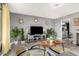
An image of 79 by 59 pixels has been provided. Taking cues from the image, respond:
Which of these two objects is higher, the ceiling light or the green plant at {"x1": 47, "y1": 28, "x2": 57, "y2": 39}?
the ceiling light

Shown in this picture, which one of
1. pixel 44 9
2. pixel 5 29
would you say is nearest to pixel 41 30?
pixel 44 9

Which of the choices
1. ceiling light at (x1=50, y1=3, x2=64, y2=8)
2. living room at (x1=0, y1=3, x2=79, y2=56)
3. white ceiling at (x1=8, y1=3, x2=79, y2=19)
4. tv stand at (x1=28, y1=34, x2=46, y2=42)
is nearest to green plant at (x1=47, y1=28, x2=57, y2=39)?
living room at (x1=0, y1=3, x2=79, y2=56)

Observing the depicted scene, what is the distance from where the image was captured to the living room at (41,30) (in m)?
3.14

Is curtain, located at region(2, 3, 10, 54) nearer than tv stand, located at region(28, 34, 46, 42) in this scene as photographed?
Yes

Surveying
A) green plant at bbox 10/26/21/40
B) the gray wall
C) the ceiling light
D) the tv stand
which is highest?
the ceiling light

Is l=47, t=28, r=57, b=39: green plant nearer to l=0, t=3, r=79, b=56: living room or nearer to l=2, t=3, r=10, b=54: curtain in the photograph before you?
l=0, t=3, r=79, b=56: living room

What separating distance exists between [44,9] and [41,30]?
1.63ft

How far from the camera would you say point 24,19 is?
3.21 meters

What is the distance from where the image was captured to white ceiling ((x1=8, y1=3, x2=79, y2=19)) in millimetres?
3121

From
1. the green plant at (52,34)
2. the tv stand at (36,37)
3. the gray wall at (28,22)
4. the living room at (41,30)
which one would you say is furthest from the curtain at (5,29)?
the green plant at (52,34)

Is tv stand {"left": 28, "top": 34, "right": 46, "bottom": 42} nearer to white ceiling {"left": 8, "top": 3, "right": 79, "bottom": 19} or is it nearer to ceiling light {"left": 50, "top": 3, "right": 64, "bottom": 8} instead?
white ceiling {"left": 8, "top": 3, "right": 79, "bottom": 19}

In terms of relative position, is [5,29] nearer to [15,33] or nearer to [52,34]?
[15,33]

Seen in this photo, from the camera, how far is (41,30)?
10.6 ft

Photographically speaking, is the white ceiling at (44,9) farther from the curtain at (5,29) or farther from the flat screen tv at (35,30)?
the flat screen tv at (35,30)
